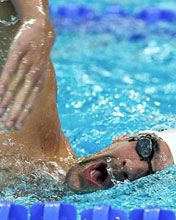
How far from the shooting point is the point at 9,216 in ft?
5.61

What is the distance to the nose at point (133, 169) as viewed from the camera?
2088 mm

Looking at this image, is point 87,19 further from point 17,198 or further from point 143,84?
point 17,198

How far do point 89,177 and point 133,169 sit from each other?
0.14 metres

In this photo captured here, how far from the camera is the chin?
207cm

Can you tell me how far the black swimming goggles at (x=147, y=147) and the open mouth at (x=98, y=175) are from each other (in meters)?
0.13

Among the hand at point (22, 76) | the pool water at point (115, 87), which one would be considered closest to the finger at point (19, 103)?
the hand at point (22, 76)

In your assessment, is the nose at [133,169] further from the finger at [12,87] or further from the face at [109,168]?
the finger at [12,87]

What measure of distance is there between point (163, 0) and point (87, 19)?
0.62 metres

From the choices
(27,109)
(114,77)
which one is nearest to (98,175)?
(27,109)

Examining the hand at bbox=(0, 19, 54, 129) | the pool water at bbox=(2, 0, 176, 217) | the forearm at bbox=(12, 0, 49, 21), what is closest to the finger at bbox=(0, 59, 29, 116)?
the hand at bbox=(0, 19, 54, 129)

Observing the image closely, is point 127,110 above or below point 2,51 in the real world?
below

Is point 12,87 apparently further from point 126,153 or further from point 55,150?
point 55,150

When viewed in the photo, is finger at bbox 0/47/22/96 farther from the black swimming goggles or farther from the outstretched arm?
the black swimming goggles

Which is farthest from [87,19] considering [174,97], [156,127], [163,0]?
[156,127]
